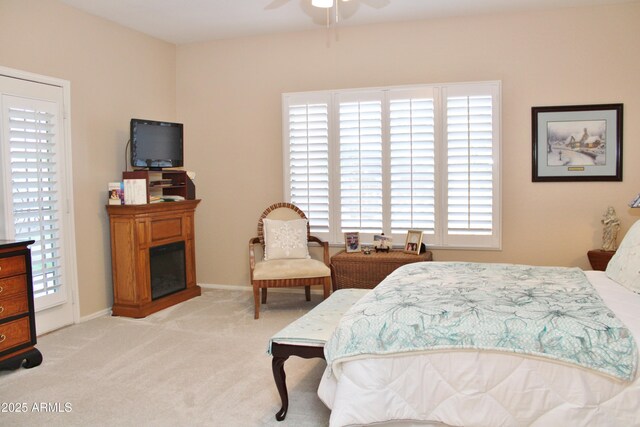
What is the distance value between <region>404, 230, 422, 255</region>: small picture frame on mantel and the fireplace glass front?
91.4 inches

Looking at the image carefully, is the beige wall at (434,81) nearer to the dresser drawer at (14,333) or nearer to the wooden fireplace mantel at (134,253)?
the wooden fireplace mantel at (134,253)

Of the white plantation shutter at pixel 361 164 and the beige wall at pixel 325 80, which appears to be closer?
the beige wall at pixel 325 80

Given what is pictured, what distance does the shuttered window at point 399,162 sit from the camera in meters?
4.92

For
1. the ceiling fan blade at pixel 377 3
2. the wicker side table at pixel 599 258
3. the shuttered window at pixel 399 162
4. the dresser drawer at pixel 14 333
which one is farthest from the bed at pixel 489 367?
the ceiling fan blade at pixel 377 3

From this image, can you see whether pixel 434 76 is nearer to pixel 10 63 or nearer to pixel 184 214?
pixel 184 214

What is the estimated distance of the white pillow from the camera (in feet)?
9.28

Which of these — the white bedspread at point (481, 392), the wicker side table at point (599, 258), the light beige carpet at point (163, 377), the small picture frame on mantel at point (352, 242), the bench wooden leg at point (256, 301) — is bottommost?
the light beige carpet at point (163, 377)

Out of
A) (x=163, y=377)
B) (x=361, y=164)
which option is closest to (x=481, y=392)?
(x=163, y=377)

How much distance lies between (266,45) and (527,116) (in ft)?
9.19

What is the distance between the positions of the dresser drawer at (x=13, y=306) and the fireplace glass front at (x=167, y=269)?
4.97 feet

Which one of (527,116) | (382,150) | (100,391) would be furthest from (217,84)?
(100,391)

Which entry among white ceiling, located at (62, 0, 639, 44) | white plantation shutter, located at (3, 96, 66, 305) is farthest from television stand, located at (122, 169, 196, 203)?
white ceiling, located at (62, 0, 639, 44)

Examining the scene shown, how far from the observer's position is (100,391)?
3.19m

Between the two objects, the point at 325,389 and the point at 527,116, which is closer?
the point at 325,389
